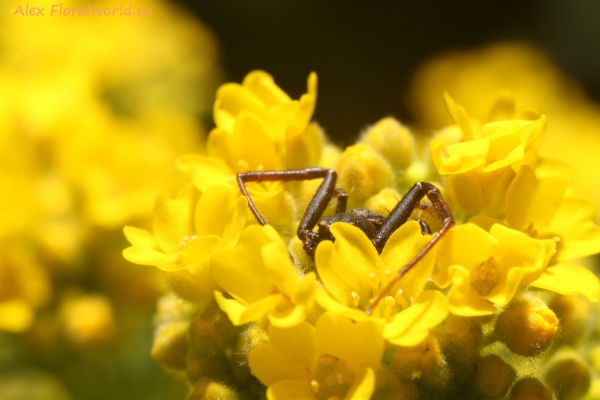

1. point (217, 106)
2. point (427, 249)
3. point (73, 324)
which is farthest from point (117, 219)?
point (427, 249)

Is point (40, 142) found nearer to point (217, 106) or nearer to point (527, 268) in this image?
point (217, 106)

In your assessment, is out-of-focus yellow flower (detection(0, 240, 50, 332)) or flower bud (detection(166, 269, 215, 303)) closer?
flower bud (detection(166, 269, 215, 303))

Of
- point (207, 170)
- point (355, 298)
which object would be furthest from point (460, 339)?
point (207, 170)

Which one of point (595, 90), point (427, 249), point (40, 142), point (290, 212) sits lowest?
point (595, 90)

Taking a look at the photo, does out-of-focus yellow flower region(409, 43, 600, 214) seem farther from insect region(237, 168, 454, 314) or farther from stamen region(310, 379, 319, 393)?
stamen region(310, 379, 319, 393)

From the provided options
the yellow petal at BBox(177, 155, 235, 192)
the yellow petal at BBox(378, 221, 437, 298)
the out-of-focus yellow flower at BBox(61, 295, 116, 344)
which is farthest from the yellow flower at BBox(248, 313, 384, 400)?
the out-of-focus yellow flower at BBox(61, 295, 116, 344)

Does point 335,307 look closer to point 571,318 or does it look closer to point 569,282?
point 569,282
